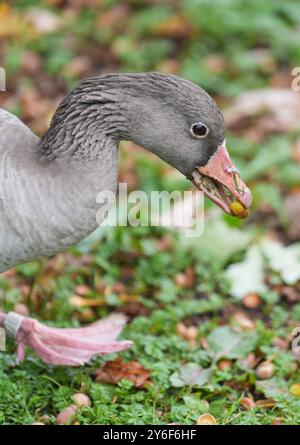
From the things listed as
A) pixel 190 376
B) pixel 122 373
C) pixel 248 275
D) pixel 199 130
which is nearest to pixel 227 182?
pixel 199 130

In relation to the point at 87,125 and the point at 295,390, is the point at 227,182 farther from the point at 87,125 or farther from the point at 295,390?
the point at 295,390

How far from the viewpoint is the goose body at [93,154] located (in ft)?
14.1

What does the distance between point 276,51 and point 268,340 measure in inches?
149

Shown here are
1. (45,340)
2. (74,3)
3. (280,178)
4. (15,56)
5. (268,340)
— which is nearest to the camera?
(45,340)

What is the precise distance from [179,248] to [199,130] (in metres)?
1.89

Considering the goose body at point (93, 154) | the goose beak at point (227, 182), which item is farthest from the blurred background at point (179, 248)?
the goose beak at point (227, 182)

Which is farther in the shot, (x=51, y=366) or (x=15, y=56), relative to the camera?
(x=15, y=56)

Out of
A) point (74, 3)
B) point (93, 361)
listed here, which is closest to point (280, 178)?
point (93, 361)

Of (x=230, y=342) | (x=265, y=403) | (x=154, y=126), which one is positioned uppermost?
(x=154, y=126)

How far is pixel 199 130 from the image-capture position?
14.2ft

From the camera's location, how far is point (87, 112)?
173 inches

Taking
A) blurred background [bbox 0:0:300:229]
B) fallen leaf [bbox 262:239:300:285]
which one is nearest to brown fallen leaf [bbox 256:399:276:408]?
fallen leaf [bbox 262:239:300:285]

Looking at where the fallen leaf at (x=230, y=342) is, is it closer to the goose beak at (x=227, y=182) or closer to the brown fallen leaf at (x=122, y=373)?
the brown fallen leaf at (x=122, y=373)

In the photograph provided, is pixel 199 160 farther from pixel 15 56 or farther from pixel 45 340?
pixel 15 56
